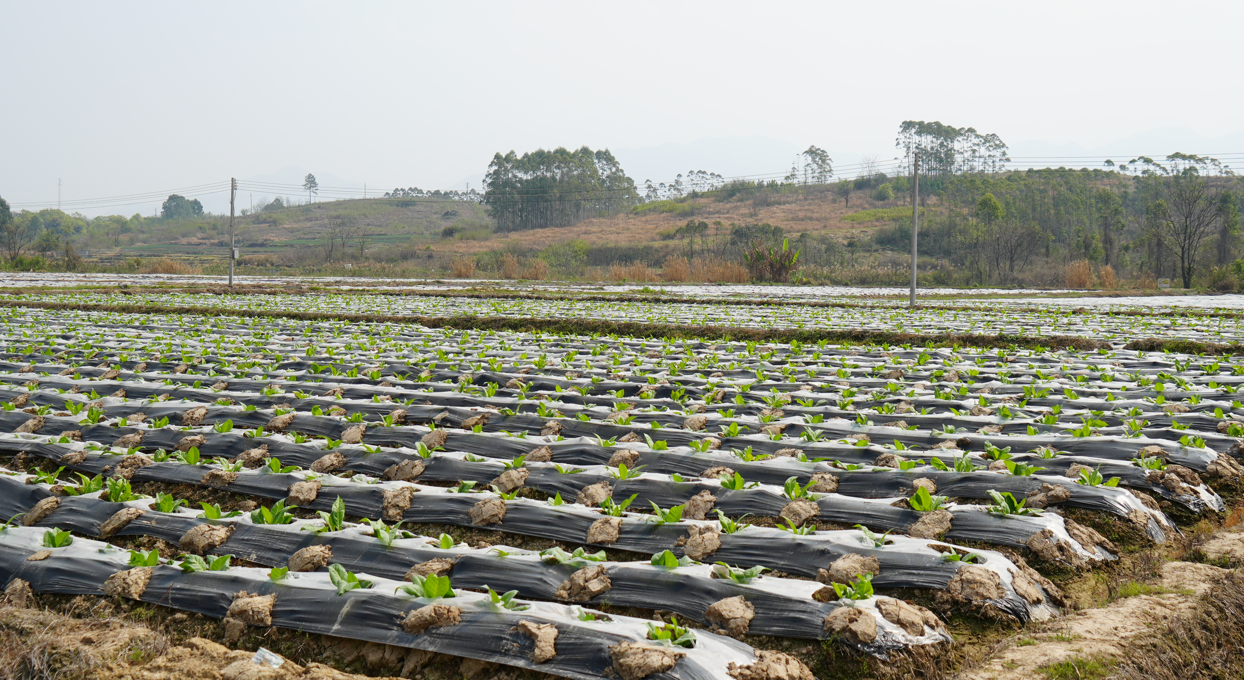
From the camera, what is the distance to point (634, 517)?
3.41 meters

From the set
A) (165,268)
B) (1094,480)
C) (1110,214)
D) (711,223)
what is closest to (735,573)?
(1094,480)

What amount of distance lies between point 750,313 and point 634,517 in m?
11.8

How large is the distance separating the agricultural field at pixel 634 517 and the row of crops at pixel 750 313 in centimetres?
391

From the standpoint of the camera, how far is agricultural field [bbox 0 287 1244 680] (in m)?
2.45

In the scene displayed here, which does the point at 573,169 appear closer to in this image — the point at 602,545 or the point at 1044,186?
the point at 1044,186

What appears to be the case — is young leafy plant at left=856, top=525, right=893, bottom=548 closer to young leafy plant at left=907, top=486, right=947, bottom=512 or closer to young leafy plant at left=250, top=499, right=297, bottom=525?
young leafy plant at left=907, top=486, right=947, bottom=512

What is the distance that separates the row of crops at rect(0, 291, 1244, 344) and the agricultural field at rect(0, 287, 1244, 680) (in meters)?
3.91

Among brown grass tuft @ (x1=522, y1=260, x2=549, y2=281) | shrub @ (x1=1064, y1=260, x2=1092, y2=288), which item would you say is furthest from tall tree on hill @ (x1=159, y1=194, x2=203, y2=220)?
shrub @ (x1=1064, y1=260, x2=1092, y2=288)

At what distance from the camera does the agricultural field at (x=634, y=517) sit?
2.45 metres

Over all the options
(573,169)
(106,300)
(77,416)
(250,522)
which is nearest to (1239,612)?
(250,522)

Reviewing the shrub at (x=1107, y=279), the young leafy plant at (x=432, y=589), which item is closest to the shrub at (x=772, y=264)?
the shrub at (x=1107, y=279)

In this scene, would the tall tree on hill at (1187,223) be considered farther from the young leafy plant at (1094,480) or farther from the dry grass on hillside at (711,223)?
the young leafy plant at (1094,480)

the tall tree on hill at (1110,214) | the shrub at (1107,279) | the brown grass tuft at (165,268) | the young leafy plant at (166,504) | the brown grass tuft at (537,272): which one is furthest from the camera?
the tall tree on hill at (1110,214)

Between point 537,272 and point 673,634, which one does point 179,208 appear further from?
point 673,634
